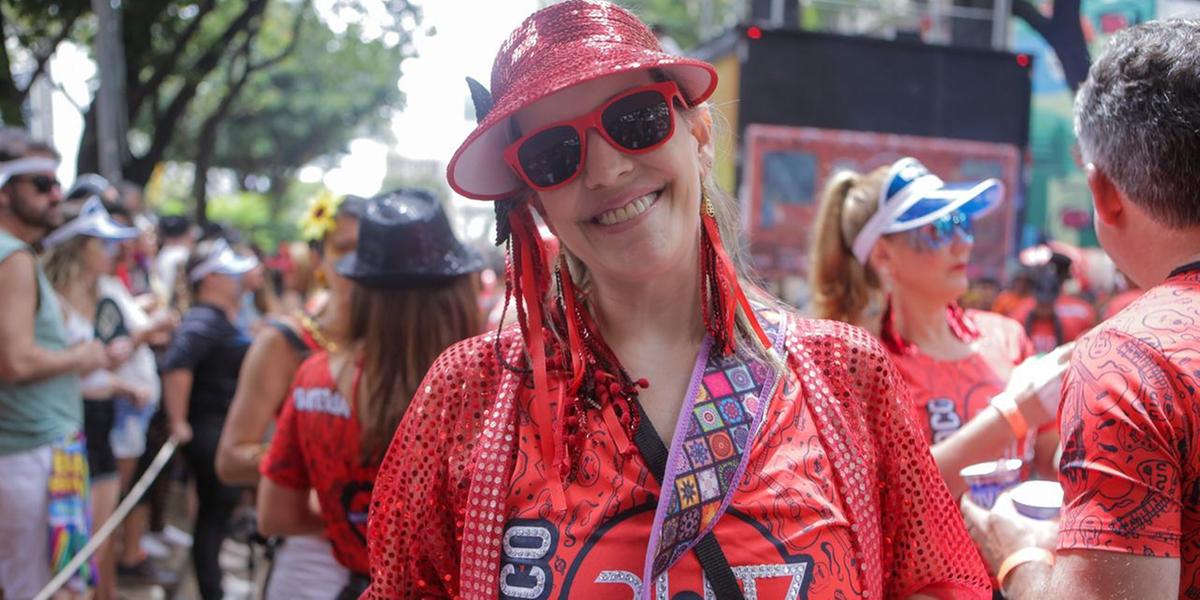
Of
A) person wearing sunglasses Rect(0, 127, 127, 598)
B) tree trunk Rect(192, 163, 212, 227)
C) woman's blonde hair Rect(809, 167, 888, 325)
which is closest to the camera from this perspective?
Answer: woman's blonde hair Rect(809, 167, 888, 325)

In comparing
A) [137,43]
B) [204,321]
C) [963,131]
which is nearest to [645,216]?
[204,321]

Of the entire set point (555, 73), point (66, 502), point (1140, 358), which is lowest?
point (66, 502)

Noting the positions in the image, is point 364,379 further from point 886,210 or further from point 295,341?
point 886,210

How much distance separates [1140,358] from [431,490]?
44.1 inches

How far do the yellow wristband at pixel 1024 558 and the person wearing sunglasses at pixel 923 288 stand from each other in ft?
3.22

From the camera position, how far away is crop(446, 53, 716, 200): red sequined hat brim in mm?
1626

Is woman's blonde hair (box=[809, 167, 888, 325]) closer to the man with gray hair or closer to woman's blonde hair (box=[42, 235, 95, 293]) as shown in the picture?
the man with gray hair

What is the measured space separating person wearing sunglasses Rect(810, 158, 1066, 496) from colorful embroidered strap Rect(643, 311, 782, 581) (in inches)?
51.1

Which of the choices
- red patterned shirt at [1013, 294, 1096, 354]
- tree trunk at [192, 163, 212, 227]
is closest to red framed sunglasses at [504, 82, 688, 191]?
red patterned shirt at [1013, 294, 1096, 354]

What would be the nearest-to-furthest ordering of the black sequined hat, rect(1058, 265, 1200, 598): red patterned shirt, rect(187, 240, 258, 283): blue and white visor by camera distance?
rect(1058, 265, 1200, 598): red patterned shirt
the black sequined hat
rect(187, 240, 258, 283): blue and white visor

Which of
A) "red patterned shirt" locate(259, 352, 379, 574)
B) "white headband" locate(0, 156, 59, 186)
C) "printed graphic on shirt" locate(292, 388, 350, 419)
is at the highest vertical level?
"white headband" locate(0, 156, 59, 186)

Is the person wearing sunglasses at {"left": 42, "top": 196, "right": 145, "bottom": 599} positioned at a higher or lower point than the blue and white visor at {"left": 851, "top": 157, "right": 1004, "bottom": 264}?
lower

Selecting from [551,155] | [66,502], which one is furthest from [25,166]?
[551,155]

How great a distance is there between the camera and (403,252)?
3020 mm
